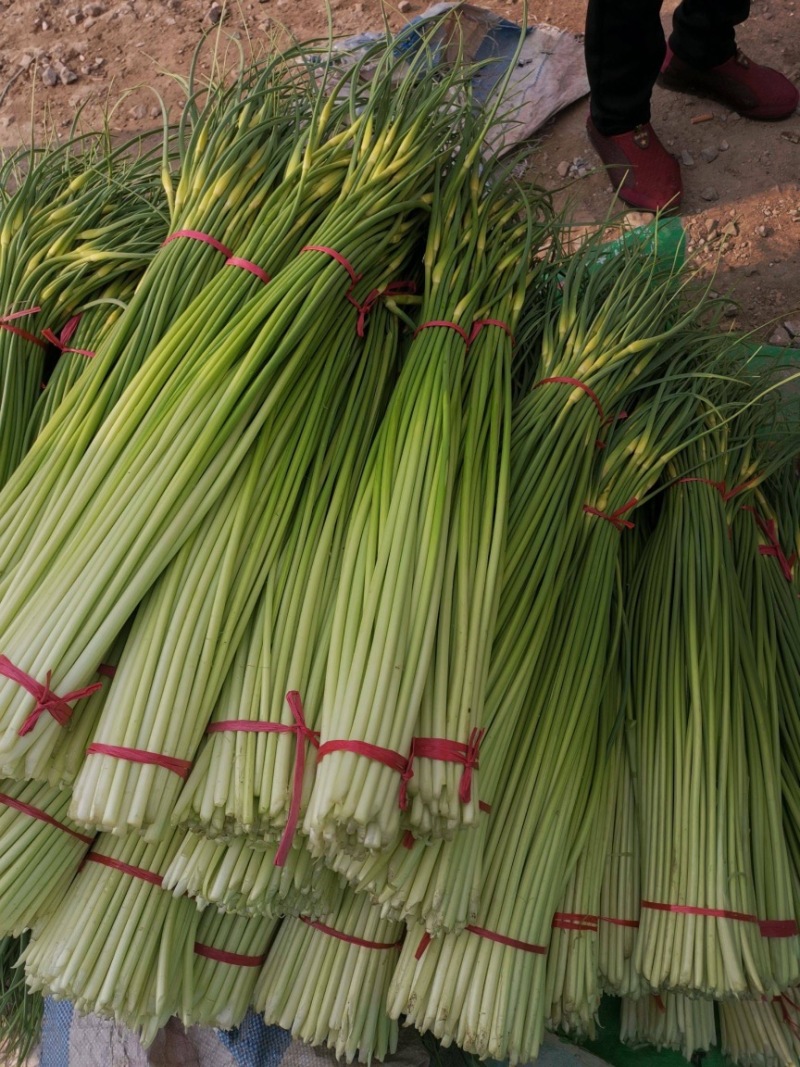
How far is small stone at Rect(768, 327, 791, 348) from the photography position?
2.94 metres

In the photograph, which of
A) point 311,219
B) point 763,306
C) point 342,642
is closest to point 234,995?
point 342,642

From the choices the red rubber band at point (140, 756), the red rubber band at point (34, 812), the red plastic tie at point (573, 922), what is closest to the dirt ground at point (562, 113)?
the red plastic tie at point (573, 922)

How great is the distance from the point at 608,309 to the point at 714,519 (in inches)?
19.6

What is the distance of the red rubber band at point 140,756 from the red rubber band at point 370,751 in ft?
0.71

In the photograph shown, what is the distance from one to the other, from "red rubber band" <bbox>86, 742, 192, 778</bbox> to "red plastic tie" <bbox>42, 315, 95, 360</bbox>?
883mm

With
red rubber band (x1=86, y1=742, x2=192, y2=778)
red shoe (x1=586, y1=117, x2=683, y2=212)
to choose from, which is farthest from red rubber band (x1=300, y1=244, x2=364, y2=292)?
red shoe (x1=586, y1=117, x2=683, y2=212)

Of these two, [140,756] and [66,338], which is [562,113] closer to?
[66,338]

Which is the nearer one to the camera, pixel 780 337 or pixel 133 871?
pixel 133 871

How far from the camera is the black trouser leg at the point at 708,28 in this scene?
341cm

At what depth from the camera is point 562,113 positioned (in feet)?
12.4

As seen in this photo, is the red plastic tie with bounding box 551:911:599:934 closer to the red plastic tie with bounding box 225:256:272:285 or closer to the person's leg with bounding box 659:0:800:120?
the red plastic tie with bounding box 225:256:272:285

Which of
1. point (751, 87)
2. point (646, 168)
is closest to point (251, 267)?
point (646, 168)

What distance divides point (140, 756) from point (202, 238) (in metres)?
0.95

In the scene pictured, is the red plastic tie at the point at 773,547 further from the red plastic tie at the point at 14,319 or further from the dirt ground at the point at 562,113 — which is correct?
the red plastic tie at the point at 14,319
